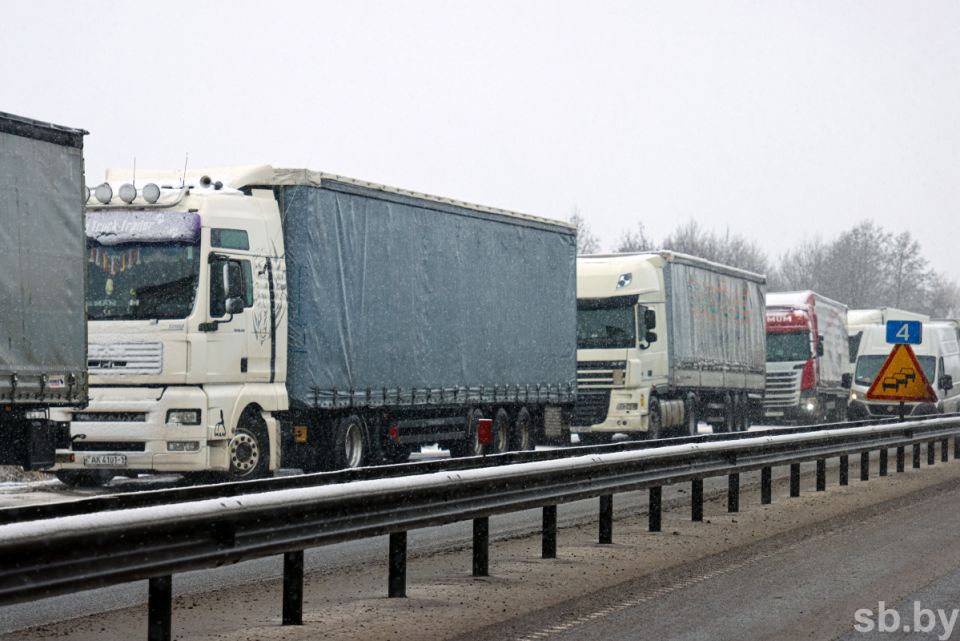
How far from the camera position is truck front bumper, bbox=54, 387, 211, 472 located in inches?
659

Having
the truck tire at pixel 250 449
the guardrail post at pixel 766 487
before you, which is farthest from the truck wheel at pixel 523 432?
the guardrail post at pixel 766 487

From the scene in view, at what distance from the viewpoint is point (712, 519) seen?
1377cm

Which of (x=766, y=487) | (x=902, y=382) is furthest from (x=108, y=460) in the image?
(x=902, y=382)

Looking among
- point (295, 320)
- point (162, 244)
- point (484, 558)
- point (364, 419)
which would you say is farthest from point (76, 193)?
point (484, 558)

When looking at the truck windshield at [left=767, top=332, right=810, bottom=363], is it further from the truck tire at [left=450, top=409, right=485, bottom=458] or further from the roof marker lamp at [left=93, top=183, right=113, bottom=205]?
the roof marker lamp at [left=93, top=183, right=113, bottom=205]

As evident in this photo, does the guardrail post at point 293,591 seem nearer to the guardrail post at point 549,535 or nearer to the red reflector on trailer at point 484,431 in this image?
the guardrail post at point 549,535

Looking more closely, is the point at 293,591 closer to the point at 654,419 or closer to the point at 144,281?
the point at 144,281

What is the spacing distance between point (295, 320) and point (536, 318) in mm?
6760

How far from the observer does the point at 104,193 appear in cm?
1766

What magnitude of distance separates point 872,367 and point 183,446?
1188 inches

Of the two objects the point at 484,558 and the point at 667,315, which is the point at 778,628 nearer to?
the point at 484,558

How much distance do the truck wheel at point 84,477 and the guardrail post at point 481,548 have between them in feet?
30.2

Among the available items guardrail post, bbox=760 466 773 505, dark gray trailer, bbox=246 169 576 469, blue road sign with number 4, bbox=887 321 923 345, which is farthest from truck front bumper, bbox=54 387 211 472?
blue road sign with number 4, bbox=887 321 923 345

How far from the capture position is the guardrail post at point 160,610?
660 cm
